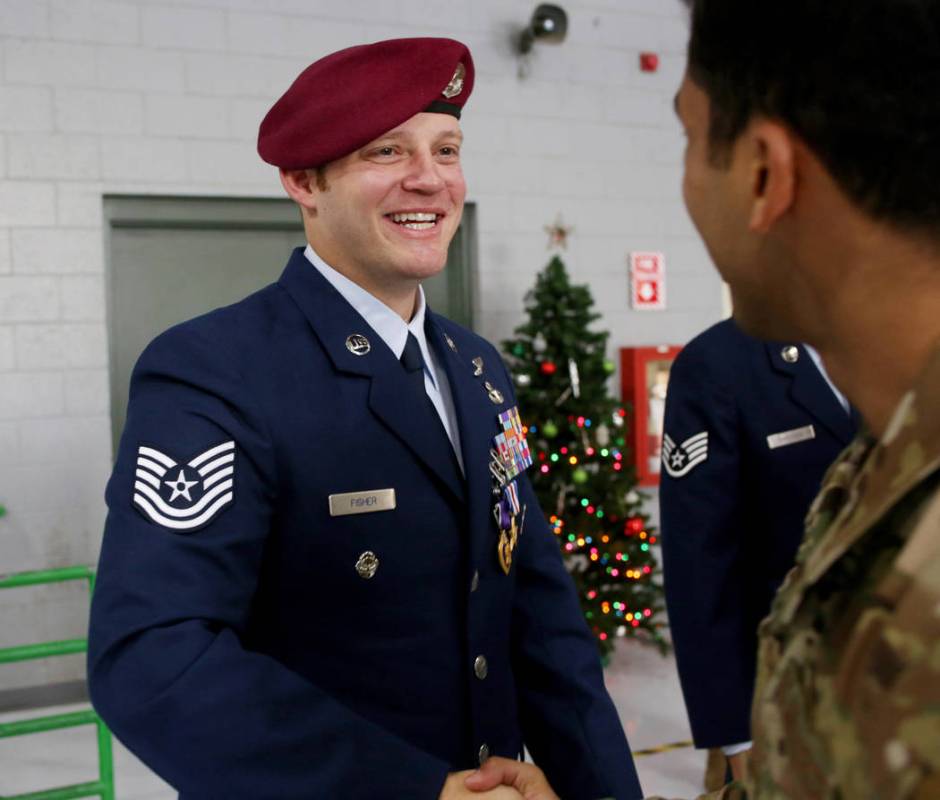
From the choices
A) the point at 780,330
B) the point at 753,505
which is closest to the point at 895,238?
the point at 780,330

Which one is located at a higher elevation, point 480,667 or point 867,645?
point 867,645

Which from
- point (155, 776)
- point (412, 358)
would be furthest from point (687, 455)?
point (155, 776)

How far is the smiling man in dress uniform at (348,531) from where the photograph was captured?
3.71 feet

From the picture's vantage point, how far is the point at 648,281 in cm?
573

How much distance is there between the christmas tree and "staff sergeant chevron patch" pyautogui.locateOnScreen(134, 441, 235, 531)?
3674 mm

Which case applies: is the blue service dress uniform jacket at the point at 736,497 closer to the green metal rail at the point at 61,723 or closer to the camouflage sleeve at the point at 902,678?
the camouflage sleeve at the point at 902,678

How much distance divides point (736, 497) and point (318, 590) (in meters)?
1.01

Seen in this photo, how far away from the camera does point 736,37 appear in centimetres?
74

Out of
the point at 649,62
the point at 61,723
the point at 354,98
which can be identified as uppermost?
the point at 649,62

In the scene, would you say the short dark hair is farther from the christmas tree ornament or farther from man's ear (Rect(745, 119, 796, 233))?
the christmas tree ornament

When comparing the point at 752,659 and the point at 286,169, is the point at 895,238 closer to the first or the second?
the point at 286,169

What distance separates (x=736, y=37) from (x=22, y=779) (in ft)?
12.9

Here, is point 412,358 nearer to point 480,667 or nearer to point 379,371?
point 379,371

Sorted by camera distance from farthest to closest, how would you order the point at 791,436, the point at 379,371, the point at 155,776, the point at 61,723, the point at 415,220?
the point at 155,776 < the point at 61,723 < the point at 791,436 < the point at 415,220 < the point at 379,371
